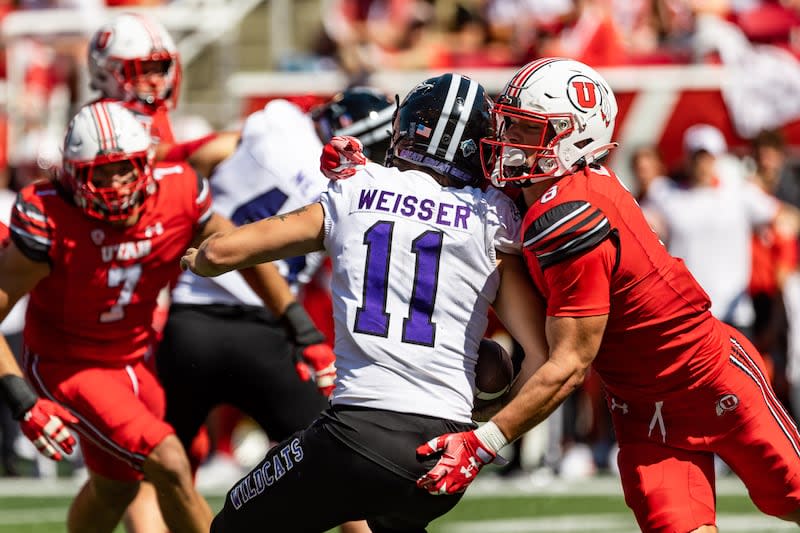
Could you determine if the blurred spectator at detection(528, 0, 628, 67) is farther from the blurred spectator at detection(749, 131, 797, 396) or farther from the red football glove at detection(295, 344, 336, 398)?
the red football glove at detection(295, 344, 336, 398)

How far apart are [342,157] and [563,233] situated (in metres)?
0.68

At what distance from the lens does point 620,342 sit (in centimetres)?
425

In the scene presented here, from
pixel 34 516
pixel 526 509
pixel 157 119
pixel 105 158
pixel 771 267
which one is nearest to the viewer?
pixel 105 158

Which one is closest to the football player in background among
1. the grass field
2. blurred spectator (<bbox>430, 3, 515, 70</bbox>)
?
the grass field

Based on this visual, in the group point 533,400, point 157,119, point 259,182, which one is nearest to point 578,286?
point 533,400

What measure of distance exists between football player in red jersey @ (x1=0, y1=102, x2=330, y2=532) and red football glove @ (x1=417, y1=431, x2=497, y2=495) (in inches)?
54.5

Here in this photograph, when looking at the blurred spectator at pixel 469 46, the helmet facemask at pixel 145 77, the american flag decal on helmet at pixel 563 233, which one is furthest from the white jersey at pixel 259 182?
the blurred spectator at pixel 469 46

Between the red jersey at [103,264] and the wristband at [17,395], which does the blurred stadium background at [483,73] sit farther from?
the wristband at [17,395]

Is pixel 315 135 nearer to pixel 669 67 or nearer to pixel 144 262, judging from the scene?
pixel 144 262

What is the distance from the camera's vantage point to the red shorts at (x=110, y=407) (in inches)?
196

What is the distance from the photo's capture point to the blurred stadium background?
27.3ft

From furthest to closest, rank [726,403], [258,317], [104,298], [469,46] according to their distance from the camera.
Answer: [469,46]
[258,317]
[104,298]
[726,403]

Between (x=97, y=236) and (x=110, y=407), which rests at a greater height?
(x=97, y=236)

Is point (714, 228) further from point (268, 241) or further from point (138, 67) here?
point (268, 241)
